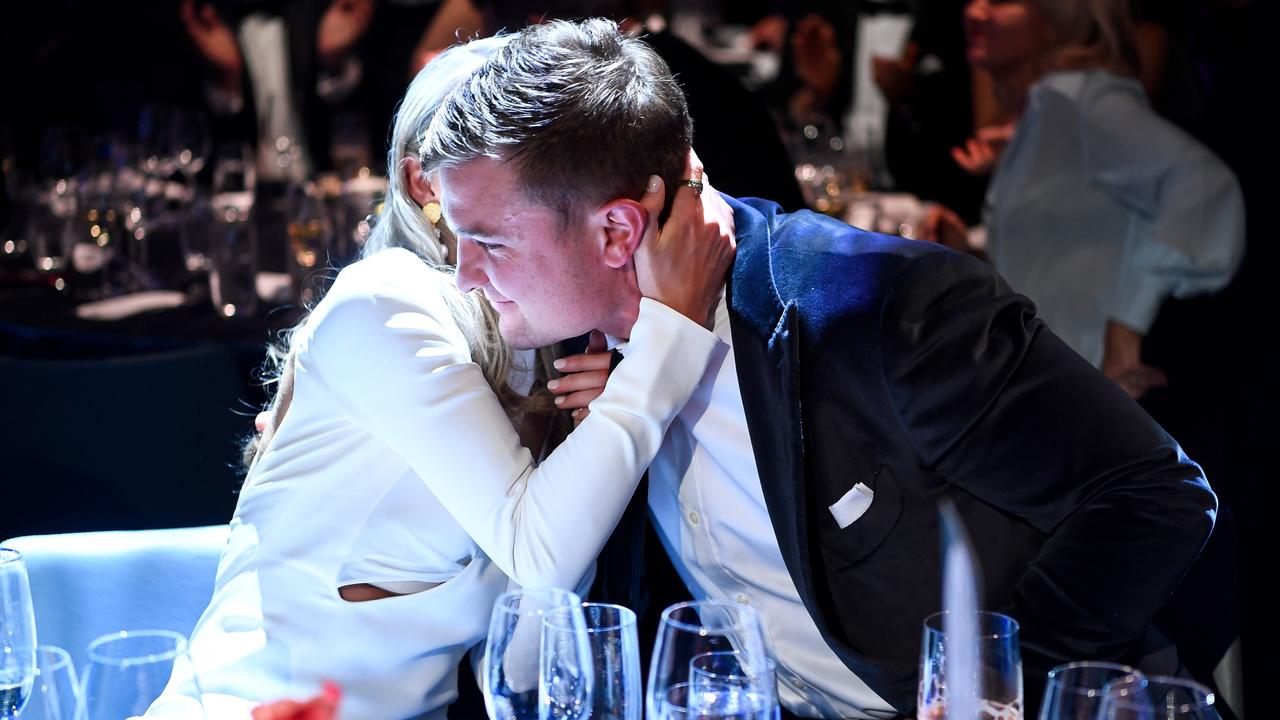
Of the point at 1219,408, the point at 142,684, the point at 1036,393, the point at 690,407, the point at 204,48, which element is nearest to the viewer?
the point at 142,684

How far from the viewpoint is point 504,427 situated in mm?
1559

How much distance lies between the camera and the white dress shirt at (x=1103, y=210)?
131 inches

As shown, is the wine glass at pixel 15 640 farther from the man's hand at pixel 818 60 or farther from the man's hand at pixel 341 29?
the man's hand at pixel 818 60

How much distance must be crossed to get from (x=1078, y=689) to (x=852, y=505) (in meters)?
0.59

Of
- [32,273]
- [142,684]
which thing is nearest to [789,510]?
[142,684]

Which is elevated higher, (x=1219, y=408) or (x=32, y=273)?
(x=32, y=273)

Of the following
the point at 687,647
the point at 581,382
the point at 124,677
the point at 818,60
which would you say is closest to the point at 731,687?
the point at 687,647

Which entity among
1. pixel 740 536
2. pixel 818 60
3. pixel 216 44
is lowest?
pixel 740 536

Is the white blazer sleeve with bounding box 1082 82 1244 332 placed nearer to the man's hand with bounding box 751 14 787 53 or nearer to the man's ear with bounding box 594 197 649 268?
the man's ear with bounding box 594 197 649 268

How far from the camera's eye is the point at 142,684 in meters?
1.13

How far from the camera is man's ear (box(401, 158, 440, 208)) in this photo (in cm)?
178

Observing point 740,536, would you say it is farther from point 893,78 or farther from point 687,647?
point 893,78

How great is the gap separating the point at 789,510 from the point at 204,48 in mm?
4948

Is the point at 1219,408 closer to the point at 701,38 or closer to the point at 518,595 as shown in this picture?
the point at 518,595
